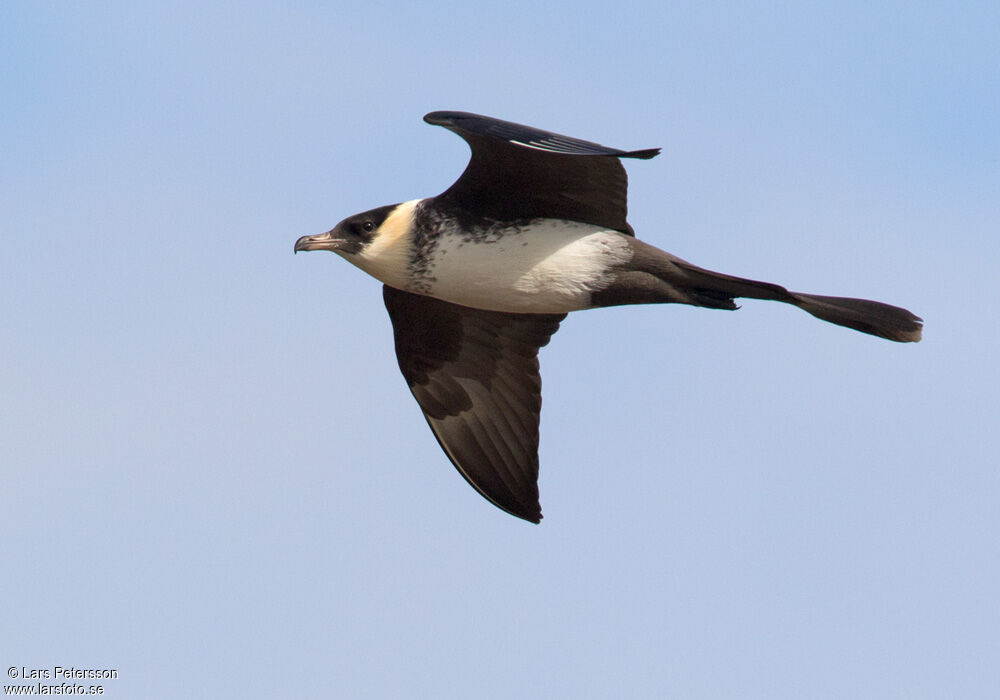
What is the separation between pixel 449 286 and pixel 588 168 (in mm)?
1156

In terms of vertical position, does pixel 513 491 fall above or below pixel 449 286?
below

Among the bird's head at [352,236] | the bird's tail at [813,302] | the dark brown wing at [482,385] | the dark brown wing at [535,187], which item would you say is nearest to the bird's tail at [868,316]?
the bird's tail at [813,302]

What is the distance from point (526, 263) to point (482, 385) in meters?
1.65

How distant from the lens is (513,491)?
38.0 feet

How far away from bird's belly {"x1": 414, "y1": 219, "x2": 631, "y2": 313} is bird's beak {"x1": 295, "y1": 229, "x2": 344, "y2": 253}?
638mm

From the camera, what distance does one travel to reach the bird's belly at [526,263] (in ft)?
33.7

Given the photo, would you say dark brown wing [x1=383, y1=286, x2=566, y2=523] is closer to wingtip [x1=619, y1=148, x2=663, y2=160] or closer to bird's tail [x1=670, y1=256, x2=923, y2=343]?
bird's tail [x1=670, y1=256, x2=923, y2=343]

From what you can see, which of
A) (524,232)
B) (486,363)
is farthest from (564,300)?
(486,363)

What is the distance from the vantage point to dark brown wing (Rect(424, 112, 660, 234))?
10094mm

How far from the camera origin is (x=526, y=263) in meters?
10.3

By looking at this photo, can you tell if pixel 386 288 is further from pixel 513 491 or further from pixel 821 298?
pixel 821 298

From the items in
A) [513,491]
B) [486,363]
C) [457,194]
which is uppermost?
[457,194]

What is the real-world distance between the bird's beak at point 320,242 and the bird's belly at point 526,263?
0.64m

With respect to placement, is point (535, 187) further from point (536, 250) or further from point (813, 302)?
point (813, 302)
